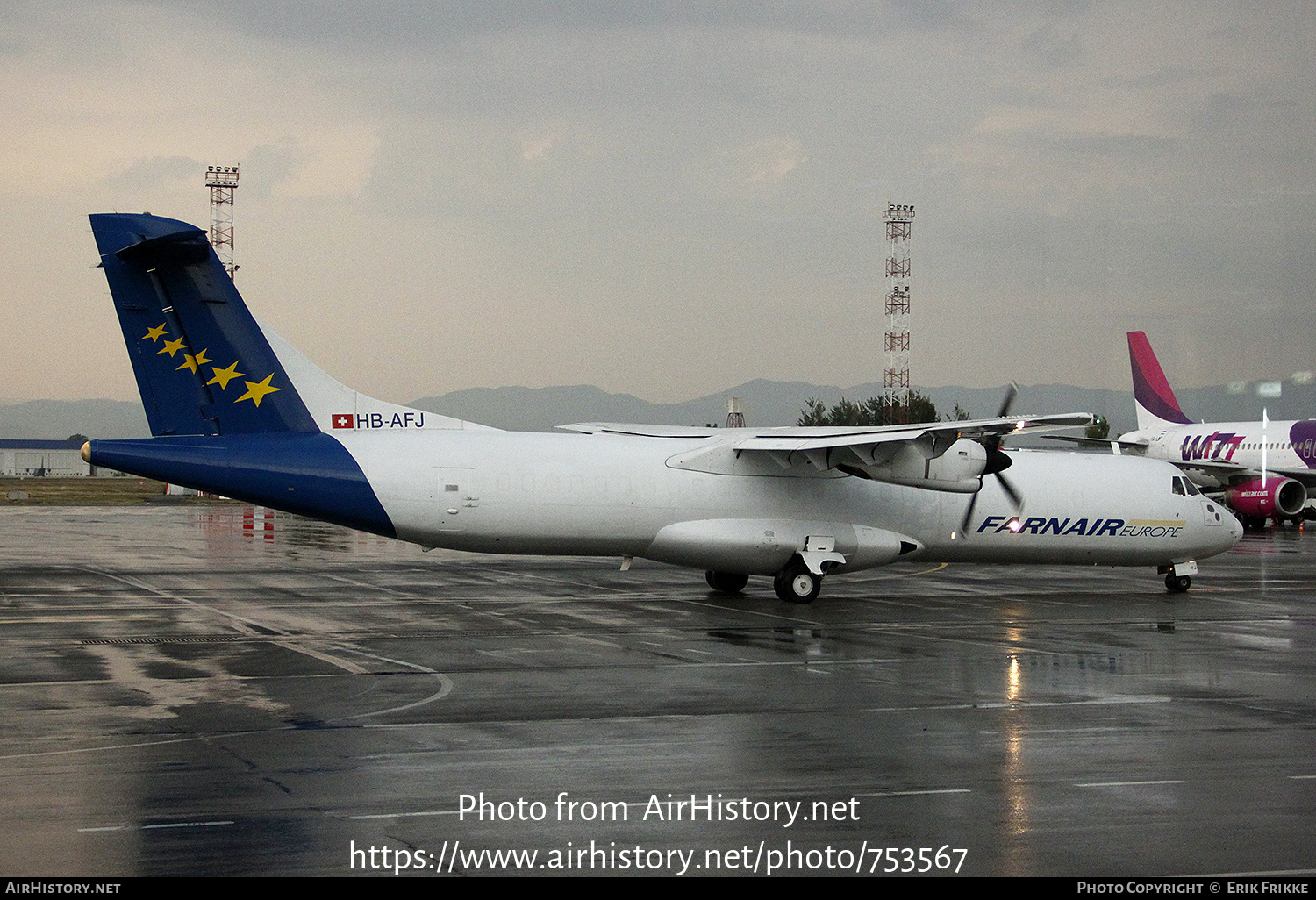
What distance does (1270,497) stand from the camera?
46219mm

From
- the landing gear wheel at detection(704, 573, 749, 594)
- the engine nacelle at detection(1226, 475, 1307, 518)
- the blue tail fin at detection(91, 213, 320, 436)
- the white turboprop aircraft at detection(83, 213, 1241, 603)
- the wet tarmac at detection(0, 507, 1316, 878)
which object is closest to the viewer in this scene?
the wet tarmac at detection(0, 507, 1316, 878)

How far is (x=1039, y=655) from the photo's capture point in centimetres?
1636

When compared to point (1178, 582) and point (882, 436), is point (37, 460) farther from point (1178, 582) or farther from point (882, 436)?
point (1178, 582)

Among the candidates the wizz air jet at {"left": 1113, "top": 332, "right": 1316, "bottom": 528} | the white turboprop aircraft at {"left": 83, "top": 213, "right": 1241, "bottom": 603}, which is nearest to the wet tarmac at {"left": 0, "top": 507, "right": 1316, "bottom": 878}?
the white turboprop aircraft at {"left": 83, "top": 213, "right": 1241, "bottom": 603}

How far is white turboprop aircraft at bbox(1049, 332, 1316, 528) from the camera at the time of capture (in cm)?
4656

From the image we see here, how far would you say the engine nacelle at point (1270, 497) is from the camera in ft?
151

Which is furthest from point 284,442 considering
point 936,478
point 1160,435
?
point 1160,435

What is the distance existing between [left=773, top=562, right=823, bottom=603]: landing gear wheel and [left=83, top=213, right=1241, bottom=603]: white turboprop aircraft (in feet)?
0.11

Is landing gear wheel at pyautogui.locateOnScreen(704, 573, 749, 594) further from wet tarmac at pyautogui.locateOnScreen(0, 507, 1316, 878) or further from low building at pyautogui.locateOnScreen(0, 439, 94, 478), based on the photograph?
low building at pyautogui.locateOnScreen(0, 439, 94, 478)

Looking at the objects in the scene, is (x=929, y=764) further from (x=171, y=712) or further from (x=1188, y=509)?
(x=1188, y=509)

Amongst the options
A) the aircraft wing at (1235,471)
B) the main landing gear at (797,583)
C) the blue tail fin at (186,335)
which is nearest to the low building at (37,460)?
the aircraft wing at (1235,471)

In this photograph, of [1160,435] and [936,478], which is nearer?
[936,478]

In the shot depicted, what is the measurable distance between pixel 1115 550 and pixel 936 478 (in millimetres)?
5413

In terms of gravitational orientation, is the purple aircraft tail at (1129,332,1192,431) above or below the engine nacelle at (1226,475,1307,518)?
above
